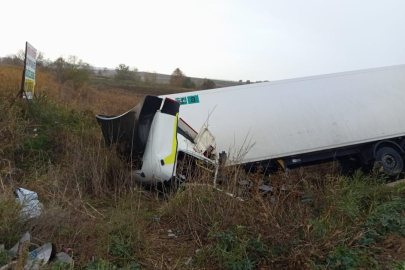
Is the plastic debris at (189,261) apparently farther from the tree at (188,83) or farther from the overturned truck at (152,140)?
the tree at (188,83)

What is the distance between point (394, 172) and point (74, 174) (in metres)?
6.48

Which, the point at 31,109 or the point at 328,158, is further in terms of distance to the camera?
the point at 328,158

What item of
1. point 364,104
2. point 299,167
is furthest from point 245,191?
point 364,104

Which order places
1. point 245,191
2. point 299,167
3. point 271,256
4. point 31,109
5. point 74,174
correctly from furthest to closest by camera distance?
point 299,167
point 31,109
point 74,174
point 245,191
point 271,256

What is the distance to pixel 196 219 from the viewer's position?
14.8ft

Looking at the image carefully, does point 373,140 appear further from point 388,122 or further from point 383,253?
point 383,253

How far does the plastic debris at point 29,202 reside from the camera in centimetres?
400

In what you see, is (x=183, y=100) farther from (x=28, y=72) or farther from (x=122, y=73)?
(x=122, y=73)

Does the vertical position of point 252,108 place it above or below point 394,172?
above

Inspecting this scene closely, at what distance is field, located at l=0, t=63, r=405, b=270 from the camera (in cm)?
373

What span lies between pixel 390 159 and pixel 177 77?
3671 centimetres

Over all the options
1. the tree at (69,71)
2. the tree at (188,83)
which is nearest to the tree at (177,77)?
the tree at (188,83)

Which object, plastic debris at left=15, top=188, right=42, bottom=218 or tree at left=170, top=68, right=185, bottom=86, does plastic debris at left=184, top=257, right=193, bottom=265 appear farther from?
tree at left=170, top=68, right=185, bottom=86

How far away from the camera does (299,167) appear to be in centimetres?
866
